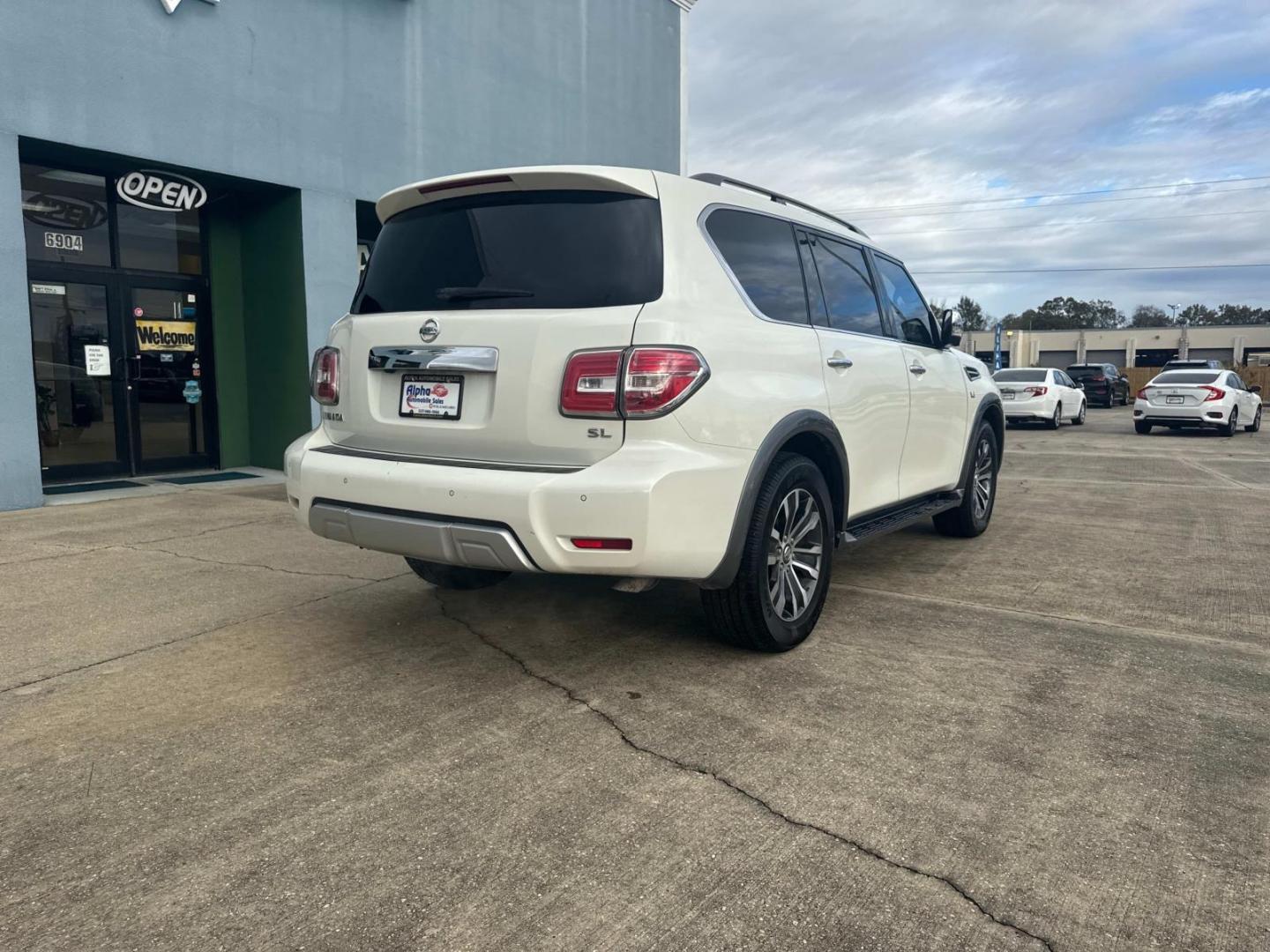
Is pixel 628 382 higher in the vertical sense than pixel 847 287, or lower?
lower

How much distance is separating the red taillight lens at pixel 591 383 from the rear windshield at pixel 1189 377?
19.4m

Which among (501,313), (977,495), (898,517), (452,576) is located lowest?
(452,576)

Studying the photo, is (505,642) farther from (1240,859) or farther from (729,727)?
(1240,859)

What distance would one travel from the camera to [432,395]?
354 cm

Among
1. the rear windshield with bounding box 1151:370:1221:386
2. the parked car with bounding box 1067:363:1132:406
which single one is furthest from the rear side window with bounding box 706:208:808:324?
the parked car with bounding box 1067:363:1132:406

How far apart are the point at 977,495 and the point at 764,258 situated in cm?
352

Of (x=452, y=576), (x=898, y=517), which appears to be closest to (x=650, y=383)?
(x=452, y=576)

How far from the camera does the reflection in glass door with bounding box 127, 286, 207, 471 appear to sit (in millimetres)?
9805

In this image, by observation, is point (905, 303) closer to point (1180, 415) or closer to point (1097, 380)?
point (1180, 415)

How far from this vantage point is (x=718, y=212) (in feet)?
12.4

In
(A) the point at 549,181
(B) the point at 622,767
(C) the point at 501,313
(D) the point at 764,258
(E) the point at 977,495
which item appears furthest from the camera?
(E) the point at 977,495

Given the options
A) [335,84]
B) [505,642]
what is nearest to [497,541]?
[505,642]

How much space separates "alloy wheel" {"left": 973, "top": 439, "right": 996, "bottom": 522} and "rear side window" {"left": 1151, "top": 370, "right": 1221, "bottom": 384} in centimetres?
1482

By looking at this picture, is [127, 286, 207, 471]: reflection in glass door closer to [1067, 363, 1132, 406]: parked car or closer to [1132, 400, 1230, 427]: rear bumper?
[1132, 400, 1230, 427]: rear bumper
